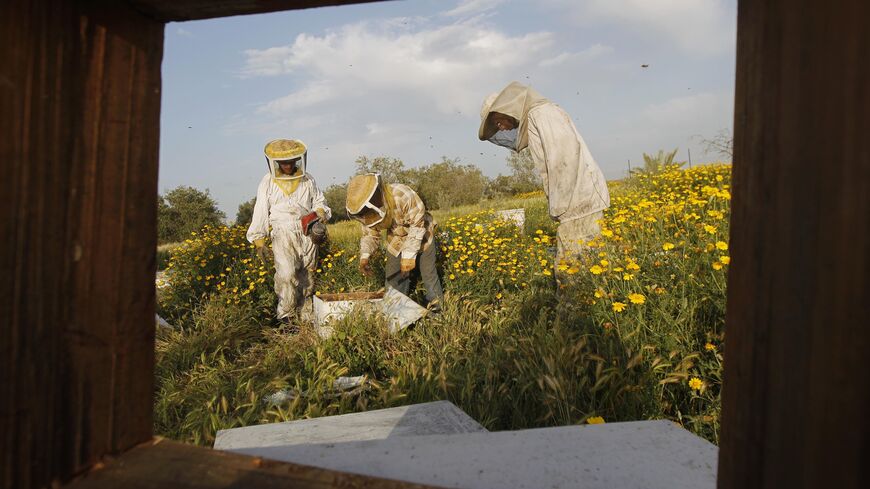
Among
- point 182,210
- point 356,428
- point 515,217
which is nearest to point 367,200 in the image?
point 515,217

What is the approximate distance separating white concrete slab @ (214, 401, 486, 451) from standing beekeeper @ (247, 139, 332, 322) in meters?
5.43

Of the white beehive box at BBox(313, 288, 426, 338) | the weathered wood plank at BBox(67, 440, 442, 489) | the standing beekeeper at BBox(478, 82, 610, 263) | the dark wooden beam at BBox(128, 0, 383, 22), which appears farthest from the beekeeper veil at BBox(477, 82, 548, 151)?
the weathered wood plank at BBox(67, 440, 442, 489)

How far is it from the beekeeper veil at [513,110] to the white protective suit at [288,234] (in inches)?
113

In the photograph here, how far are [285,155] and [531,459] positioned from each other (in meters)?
6.73

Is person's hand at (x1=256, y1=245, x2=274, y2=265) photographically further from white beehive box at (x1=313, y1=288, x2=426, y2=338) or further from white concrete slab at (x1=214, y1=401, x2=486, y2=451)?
white concrete slab at (x1=214, y1=401, x2=486, y2=451)

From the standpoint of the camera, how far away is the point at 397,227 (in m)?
6.86

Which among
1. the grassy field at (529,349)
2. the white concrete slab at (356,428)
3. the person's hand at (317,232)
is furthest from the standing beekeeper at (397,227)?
the white concrete slab at (356,428)

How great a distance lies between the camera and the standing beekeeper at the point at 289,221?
24.1 feet
